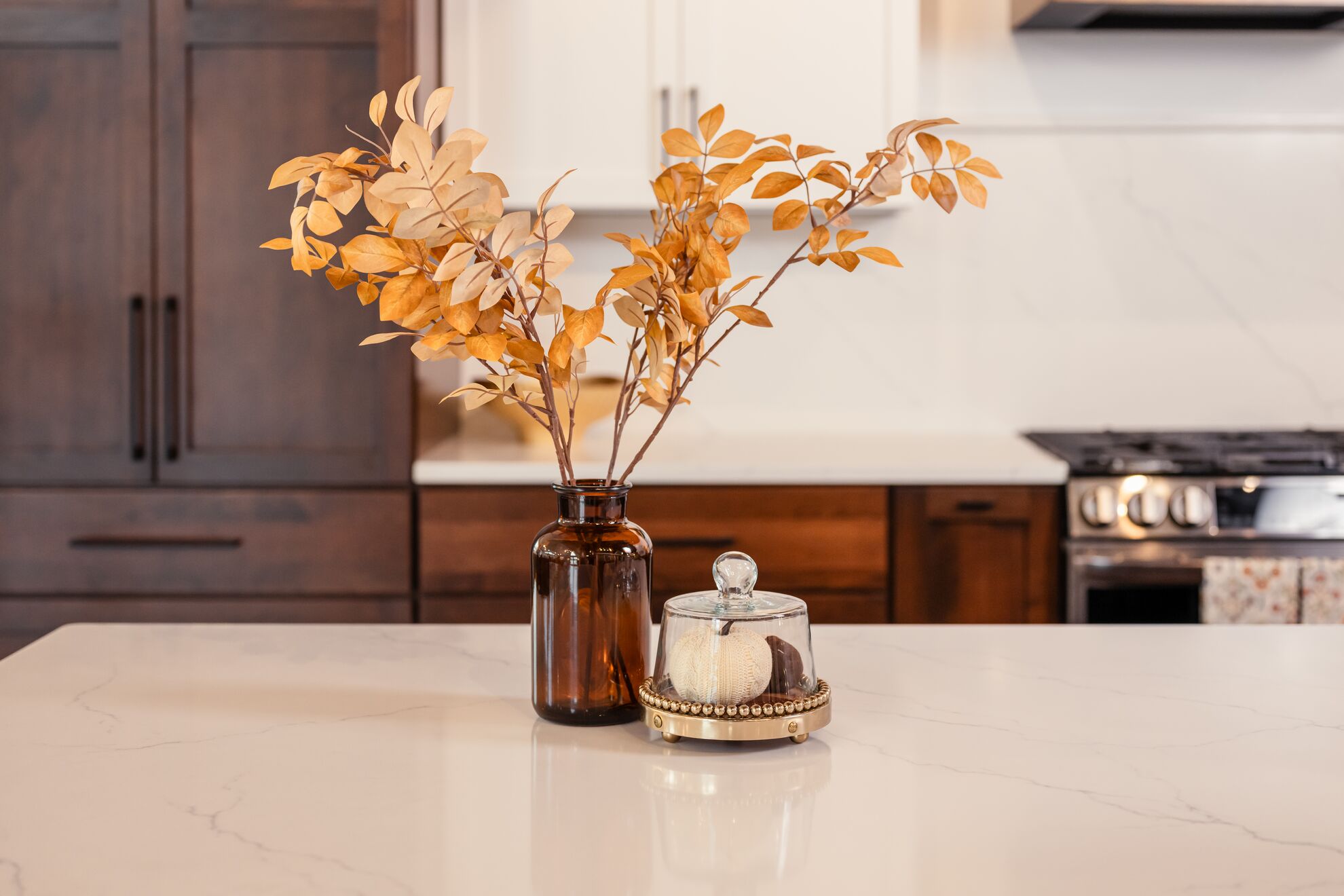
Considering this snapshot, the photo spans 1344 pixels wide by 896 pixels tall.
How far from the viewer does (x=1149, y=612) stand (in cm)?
245

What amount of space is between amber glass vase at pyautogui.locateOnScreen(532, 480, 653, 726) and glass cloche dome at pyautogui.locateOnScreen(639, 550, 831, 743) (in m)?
0.05

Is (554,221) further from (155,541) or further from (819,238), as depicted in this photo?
(155,541)

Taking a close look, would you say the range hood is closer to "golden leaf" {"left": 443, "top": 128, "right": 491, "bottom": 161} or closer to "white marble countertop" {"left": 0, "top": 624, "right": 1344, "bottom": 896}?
"white marble countertop" {"left": 0, "top": 624, "right": 1344, "bottom": 896}

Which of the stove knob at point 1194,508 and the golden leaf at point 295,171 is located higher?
the golden leaf at point 295,171

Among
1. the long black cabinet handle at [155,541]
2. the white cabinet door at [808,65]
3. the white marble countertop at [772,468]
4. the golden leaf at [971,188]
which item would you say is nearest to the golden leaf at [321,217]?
the golden leaf at [971,188]

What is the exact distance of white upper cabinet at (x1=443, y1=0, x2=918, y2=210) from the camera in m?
2.64

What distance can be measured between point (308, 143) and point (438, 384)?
61 centimetres

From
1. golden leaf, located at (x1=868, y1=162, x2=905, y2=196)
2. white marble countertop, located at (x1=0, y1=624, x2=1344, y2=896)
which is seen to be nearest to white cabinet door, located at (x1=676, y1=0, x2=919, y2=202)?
white marble countertop, located at (x1=0, y1=624, x2=1344, y2=896)

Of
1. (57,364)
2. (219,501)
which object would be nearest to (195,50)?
(57,364)

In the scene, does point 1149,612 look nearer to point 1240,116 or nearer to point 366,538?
point 1240,116

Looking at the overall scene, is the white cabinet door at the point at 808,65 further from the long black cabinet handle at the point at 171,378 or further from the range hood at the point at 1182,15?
the long black cabinet handle at the point at 171,378

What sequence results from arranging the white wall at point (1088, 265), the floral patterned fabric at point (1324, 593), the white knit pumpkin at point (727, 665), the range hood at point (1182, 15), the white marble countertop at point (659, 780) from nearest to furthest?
the white marble countertop at point (659, 780) < the white knit pumpkin at point (727, 665) < the floral patterned fabric at point (1324, 593) < the range hood at point (1182, 15) < the white wall at point (1088, 265)

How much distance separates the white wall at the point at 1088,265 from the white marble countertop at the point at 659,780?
5.98 feet

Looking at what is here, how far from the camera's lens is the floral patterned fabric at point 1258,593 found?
2.38m
